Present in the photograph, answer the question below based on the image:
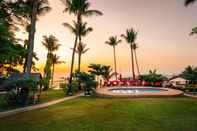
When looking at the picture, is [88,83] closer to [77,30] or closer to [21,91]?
[77,30]

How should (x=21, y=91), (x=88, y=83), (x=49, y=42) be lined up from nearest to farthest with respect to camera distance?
(x=21, y=91), (x=88, y=83), (x=49, y=42)

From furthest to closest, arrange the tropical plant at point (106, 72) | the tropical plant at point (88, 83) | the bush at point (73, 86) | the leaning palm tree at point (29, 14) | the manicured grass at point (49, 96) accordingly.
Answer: the tropical plant at point (106, 72)
the bush at point (73, 86)
the tropical plant at point (88, 83)
the manicured grass at point (49, 96)
the leaning palm tree at point (29, 14)

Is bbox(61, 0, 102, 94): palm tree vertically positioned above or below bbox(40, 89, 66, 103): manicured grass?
above

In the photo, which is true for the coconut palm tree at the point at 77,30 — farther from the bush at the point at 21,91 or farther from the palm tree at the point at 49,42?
the palm tree at the point at 49,42

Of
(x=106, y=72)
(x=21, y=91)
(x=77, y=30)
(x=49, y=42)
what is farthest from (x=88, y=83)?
(x=49, y=42)

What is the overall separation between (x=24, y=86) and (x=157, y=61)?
133 feet

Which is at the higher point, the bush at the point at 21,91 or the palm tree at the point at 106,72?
the palm tree at the point at 106,72

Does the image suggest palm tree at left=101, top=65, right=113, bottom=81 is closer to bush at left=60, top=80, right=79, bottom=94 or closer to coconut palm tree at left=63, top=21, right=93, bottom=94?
coconut palm tree at left=63, top=21, right=93, bottom=94

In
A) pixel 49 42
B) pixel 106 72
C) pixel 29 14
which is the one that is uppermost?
pixel 49 42

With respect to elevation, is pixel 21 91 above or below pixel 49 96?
above

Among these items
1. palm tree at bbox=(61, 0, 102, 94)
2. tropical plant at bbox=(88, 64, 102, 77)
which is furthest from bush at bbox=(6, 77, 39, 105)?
tropical plant at bbox=(88, 64, 102, 77)

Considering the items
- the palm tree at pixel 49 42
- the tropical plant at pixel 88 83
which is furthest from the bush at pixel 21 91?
the palm tree at pixel 49 42

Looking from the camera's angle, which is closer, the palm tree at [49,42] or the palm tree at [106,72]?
the palm tree at [106,72]

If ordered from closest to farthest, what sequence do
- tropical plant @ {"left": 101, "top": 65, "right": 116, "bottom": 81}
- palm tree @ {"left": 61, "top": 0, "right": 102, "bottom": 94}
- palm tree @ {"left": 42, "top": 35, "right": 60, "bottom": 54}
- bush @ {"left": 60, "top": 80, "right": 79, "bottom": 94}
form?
1. bush @ {"left": 60, "top": 80, "right": 79, "bottom": 94}
2. palm tree @ {"left": 61, "top": 0, "right": 102, "bottom": 94}
3. tropical plant @ {"left": 101, "top": 65, "right": 116, "bottom": 81}
4. palm tree @ {"left": 42, "top": 35, "right": 60, "bottom": 54}
